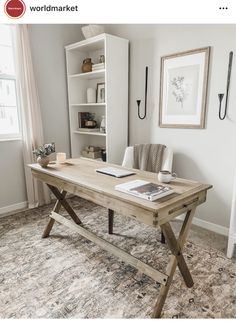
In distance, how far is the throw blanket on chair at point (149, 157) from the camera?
253 cm

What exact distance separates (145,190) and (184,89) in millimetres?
1529

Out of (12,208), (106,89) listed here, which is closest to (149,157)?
(106,89)

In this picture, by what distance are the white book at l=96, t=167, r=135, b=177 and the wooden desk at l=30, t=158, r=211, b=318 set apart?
1.8 inches

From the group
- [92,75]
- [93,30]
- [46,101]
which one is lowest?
[46,101]

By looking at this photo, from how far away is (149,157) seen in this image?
2588 millimetres

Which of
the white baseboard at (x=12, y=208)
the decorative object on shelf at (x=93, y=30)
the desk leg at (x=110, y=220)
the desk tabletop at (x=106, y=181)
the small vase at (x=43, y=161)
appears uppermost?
the decorative object on shelf at (x=93, y=30)

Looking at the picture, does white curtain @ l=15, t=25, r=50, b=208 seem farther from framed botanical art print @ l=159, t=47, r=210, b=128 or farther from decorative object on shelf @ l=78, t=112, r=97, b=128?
framed botanical art print @ l=159, t=47, r=210, b=128

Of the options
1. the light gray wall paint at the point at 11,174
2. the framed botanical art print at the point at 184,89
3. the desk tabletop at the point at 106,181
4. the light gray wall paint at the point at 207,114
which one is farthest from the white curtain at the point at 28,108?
the framed botanical art print at the point at 184,89

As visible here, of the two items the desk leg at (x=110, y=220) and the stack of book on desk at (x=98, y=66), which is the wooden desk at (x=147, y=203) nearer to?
the desk leg at (x=110, y=220)

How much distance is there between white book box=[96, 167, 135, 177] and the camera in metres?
1.80

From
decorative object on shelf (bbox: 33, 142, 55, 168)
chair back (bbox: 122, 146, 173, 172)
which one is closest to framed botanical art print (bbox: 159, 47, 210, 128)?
chair back (bbox: 122, 146, 173, 172)

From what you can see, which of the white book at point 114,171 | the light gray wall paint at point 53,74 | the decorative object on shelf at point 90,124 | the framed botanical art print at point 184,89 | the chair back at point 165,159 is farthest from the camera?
the decorative object on shelf at point 90,124

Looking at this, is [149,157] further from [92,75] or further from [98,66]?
[92,75]

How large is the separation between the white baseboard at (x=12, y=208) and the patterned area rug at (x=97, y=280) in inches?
19.7
